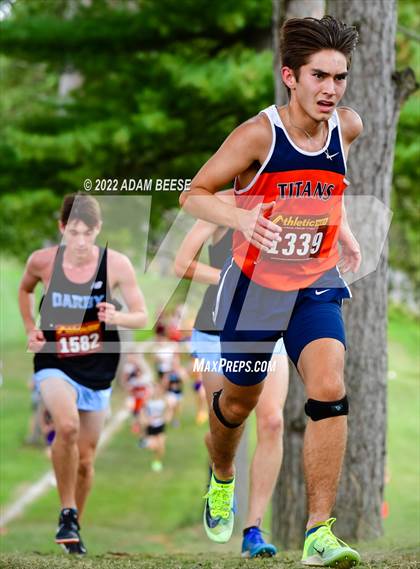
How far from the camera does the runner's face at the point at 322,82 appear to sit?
17.4 ft

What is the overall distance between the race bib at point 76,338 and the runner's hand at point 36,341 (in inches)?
3.7

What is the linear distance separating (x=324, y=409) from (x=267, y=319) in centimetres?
58

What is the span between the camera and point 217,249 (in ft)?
23.9

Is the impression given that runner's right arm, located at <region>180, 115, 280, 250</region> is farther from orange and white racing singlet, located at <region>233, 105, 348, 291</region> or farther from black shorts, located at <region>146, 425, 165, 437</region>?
black shorts, located at <region>146, 425, 165, 437</region>

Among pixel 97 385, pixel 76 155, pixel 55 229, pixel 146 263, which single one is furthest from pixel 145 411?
pixel 97 385

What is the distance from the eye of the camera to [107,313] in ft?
24.0

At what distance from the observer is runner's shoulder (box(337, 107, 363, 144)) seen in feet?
18.2

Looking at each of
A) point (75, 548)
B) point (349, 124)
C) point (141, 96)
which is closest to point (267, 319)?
point (349, 124)

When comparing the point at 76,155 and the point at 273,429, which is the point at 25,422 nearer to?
the point at 76,155

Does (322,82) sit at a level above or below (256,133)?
above

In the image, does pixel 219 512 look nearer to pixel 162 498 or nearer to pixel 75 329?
pixel 75 329

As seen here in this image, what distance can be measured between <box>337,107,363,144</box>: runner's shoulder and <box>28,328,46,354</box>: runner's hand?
268 cm

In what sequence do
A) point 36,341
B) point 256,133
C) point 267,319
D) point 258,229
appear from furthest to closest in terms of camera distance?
1. point 36,341
2. point 267,319
3. point 256,133
4. point 258,229

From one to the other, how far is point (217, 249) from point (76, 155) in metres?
7.65
